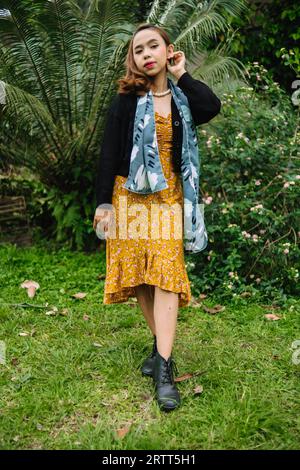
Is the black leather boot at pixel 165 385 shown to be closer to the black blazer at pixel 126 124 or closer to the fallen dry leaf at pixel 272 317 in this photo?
the black blazer at pixel 126 124

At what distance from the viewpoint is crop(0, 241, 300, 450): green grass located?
7.82 ft

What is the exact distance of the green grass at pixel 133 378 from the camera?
238 cm

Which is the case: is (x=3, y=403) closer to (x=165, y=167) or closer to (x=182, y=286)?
(x=182, y=286)

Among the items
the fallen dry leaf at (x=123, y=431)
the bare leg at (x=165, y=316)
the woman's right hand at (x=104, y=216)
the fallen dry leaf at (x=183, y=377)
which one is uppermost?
the woman's right hand at (x=104, y=216)

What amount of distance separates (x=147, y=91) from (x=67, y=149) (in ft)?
8.84

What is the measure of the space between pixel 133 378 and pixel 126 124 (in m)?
1.32

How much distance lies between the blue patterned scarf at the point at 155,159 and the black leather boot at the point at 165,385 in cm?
64

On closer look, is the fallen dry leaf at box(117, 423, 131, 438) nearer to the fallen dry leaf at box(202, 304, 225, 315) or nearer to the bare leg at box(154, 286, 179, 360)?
the bare leg at box(154, 286, 179, 360)

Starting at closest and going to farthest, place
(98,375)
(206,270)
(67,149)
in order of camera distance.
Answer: (98,375)
(206,270)
(67,149)

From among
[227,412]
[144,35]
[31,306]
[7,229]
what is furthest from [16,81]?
[227,412]

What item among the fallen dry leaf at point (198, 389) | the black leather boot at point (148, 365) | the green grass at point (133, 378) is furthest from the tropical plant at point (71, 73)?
the fallen dry leaf at point (198, 389)

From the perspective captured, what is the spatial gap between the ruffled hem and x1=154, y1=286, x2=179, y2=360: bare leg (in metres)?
0.05

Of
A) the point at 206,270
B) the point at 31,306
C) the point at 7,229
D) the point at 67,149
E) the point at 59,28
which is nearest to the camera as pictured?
the point at 31,306

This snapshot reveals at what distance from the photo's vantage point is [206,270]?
4270mm
